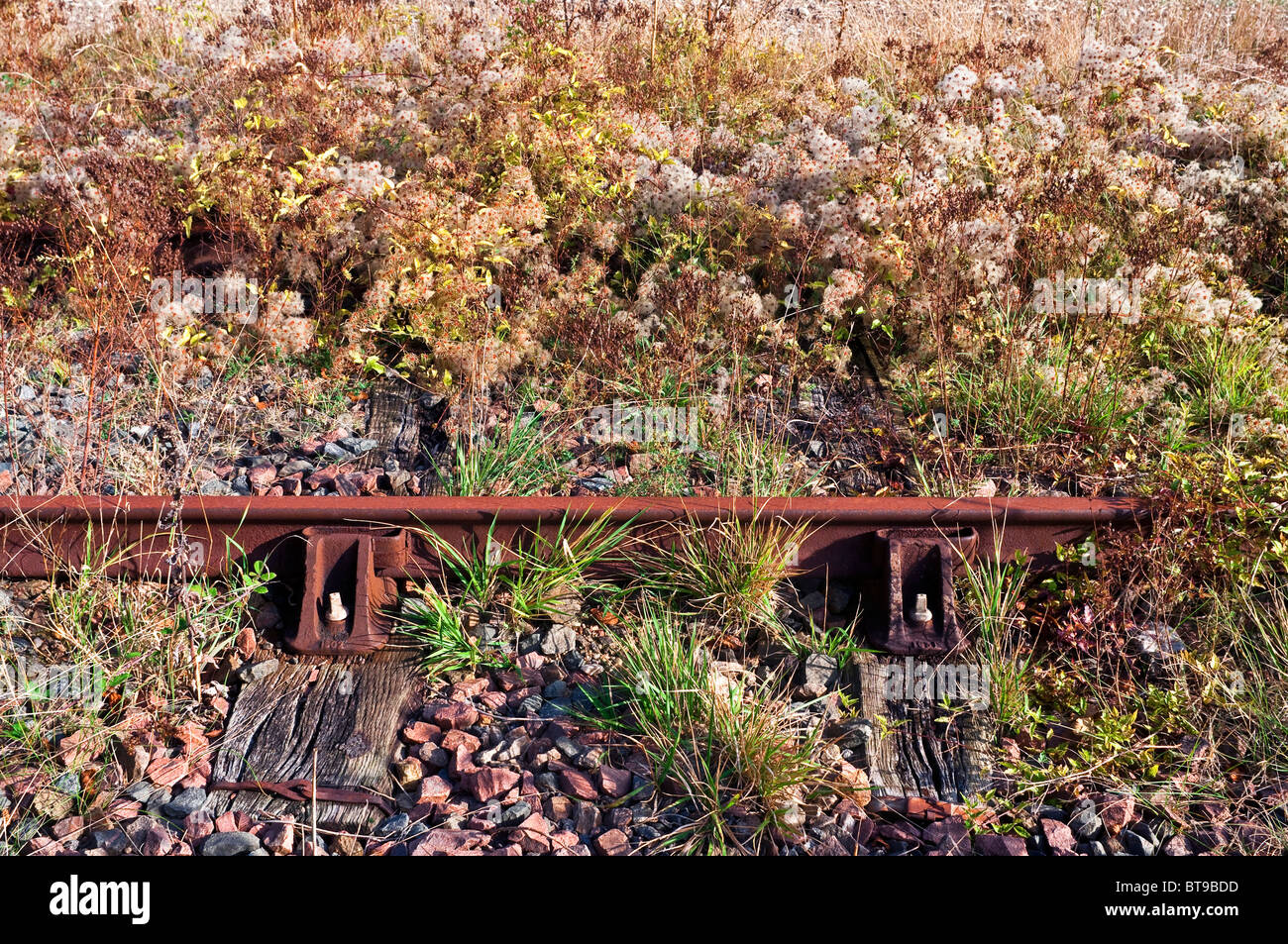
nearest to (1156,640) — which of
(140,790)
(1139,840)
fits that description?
(1139,840)

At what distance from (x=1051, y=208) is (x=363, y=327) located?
3.43 m

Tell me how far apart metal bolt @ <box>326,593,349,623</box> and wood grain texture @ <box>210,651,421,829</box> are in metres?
0.14

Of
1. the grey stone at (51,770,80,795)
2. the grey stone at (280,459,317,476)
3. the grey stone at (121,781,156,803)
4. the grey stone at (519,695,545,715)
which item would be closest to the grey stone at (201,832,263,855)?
the grey stone at (121,781,156,803)

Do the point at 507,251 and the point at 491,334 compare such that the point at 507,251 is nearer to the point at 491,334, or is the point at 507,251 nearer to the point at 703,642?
the point at 491,334

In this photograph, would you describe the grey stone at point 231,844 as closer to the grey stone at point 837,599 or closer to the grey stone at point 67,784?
the grey stone at point 67,784

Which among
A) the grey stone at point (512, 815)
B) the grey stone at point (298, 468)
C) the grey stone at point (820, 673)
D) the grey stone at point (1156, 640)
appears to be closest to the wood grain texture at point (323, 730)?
the grey stone at point (512, 815)

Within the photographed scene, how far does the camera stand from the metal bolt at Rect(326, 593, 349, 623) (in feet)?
10.9

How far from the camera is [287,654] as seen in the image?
3332 mm

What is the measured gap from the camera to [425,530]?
11.3 feet

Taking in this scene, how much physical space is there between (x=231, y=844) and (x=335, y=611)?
89 cm

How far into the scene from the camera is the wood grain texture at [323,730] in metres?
2.79

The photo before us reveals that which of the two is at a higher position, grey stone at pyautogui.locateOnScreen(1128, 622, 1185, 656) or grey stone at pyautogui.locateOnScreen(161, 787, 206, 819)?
grey stone at pyautogui.locateOnScreen(1128, 622, 1185, 656)

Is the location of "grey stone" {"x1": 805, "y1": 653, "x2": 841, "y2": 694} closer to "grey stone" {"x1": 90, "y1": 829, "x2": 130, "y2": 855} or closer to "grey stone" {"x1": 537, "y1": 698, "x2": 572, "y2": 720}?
"grey stone" {"x1": 537, "y1": 698, "x2": 572, "y2": 720}
